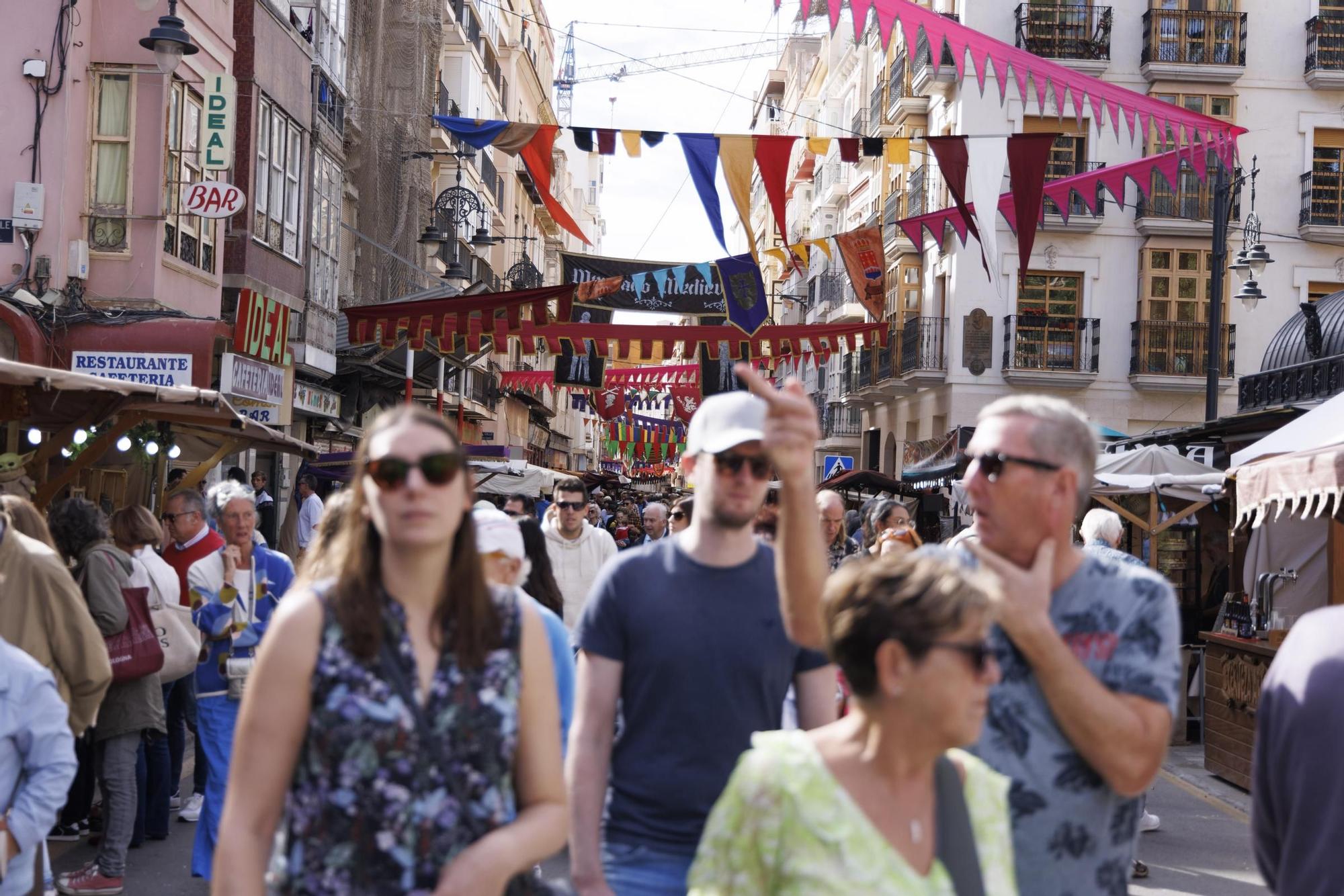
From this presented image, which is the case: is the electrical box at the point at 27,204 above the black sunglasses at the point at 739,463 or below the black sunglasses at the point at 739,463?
above

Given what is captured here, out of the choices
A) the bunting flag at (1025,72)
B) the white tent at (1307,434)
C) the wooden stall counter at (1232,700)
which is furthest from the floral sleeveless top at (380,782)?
the wooden stall counter at (1232,700)

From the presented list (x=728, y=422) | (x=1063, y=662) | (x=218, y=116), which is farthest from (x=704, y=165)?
(x=1063, y=662)

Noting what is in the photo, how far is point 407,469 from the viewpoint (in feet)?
9.86

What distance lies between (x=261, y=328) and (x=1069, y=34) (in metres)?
22.2

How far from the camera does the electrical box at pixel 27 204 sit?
16219 mm

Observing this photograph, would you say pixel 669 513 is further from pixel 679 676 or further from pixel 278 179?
pixel 679 676

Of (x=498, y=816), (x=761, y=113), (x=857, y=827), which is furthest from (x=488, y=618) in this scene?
(x=761, y=113)

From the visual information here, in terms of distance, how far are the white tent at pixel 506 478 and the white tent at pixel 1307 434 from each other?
13.9 m

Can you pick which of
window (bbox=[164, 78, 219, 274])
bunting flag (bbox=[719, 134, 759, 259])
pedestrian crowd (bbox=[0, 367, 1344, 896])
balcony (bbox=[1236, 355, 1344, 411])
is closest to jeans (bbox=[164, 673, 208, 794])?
pedestrian crowd (bbox=[0, 367, 1344, 896])

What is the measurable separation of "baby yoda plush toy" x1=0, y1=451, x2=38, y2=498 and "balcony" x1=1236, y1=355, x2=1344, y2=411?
13.0 m

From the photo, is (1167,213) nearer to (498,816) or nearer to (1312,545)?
(1312,545)

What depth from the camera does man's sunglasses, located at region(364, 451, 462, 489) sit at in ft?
9.87

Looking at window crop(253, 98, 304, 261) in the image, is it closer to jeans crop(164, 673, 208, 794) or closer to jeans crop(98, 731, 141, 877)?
jeans crop(164, 673, 208, 794)

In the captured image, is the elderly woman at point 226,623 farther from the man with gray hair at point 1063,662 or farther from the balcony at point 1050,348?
the balcony at point 1050,348
